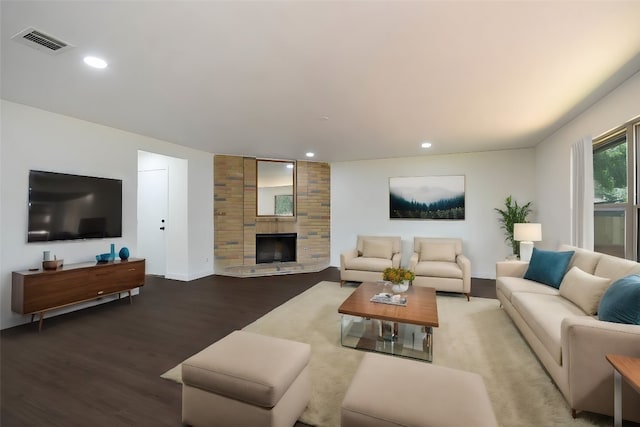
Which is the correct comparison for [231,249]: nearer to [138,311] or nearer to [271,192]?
[271,192]

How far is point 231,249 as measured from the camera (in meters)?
5.98

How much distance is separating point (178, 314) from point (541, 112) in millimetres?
5280

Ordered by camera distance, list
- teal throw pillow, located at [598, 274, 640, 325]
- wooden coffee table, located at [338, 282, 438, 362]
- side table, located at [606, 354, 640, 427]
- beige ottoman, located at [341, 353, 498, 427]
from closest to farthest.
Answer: beige ottoman, located at [341, 353, 498, 427] → side table, located at [606, 354, 640, 427] → teal throw pillow, located at [598, 274, 640, 325] → wooden coffee table, located at [338, 282, 438, 362]

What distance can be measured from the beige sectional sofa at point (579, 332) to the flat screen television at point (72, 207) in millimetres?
5378

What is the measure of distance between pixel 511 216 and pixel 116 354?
6.24 m

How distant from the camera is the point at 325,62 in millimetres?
2281

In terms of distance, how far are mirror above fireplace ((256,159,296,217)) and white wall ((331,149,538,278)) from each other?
1.06 m

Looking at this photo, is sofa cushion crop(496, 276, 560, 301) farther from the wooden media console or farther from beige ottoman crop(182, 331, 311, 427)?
the wooden media console

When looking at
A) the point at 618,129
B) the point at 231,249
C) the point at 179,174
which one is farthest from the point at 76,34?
the point at 618,129

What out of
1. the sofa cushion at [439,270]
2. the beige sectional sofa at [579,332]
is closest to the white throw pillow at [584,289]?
the beige sectional sofa at [579,332]

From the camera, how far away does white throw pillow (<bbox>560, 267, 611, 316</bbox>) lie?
2.34 m

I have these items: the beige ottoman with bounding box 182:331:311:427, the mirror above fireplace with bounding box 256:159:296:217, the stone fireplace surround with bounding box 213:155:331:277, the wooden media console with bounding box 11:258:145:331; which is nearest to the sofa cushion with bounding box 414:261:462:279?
the stone fireplace surround with bounding box 213:155:331:277

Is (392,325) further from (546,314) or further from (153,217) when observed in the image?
(153,217)

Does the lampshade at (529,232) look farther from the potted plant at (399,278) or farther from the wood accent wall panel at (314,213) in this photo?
the wood accent wall panel at (314,213)
